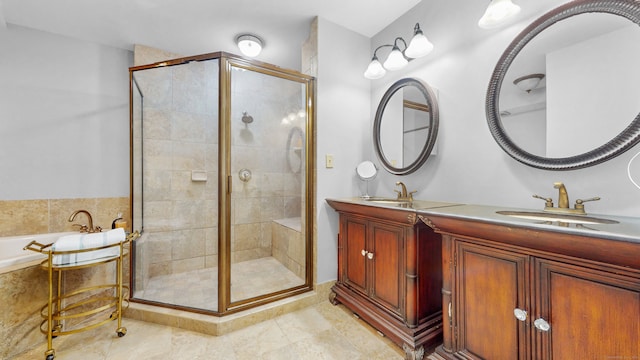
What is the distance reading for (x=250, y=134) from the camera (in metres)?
2.30

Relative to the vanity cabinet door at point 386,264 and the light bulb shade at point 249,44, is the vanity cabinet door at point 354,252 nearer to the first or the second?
the vanity cabinet door at point 386,264

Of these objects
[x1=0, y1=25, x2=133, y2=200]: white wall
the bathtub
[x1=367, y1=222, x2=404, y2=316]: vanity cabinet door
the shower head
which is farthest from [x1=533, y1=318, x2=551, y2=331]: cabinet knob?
[x1=0, y1=25, x2=133, y2=200]: white wall

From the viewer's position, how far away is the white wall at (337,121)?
210cm

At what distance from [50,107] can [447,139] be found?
134 inches

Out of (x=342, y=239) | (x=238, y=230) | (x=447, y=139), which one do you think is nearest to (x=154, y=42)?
(x=238, y=230)

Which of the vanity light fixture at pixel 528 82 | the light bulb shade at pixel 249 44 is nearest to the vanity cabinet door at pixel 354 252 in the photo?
the vanity light fixture at pixel 528 82

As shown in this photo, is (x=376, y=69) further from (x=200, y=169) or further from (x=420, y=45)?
(x=200, y=169)

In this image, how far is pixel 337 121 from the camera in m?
2.19

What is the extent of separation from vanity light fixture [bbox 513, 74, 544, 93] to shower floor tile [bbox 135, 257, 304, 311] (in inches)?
82.3

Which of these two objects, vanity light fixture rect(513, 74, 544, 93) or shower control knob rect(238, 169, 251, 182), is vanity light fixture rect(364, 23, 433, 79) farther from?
shower control knob rect(238, 169, 251, 182)

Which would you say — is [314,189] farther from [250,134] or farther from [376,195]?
[250,134]

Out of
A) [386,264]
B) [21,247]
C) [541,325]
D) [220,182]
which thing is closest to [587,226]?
[541,325]

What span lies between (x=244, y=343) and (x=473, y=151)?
77.5 inches

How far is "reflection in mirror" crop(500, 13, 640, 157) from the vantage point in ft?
3.38
